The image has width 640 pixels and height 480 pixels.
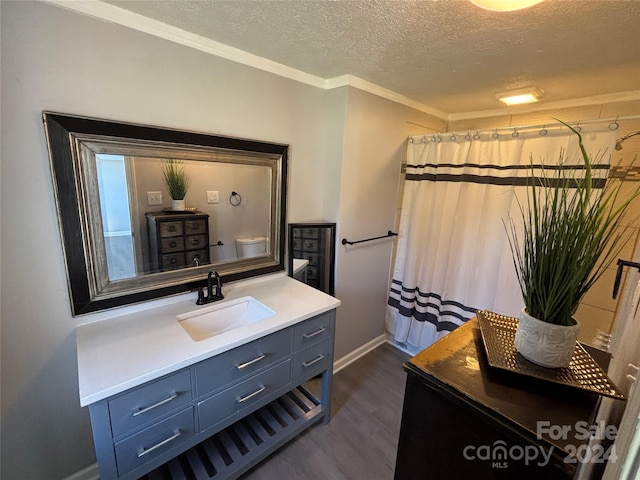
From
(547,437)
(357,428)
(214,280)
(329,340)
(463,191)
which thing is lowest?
(357,428)

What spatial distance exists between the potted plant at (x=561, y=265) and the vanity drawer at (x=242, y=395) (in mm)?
1104

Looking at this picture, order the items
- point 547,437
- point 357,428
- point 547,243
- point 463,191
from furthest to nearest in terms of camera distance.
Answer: point 463,191 < point 357,428 < point 547,243 < point 547,437

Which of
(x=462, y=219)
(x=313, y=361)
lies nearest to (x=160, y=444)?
(x=313, y=361)

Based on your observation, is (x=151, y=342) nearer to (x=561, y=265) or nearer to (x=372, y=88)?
(x=561, y=265)

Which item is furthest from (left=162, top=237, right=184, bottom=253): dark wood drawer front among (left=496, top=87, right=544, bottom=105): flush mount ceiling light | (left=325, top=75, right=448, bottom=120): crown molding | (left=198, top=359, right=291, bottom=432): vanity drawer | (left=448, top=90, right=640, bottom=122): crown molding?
(left=448, top=90, right=640, bottom=122): crown molding

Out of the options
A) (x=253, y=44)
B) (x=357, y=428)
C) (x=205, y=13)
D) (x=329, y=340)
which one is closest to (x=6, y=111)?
(x=205, y=13)

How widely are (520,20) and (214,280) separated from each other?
72.4 inches

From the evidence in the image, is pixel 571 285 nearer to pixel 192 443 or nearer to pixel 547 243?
pixel 547 243

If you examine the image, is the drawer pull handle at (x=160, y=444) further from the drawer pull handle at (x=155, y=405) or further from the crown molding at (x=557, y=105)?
the crown molding at (x=557, y=105)

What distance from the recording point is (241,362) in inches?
51.3

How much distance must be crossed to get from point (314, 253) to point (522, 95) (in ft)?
5.84

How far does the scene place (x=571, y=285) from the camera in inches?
25.8

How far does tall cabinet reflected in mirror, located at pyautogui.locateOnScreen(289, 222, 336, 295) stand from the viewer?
2043 millimetres

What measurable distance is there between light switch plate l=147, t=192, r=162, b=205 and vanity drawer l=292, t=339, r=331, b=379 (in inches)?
41.9
